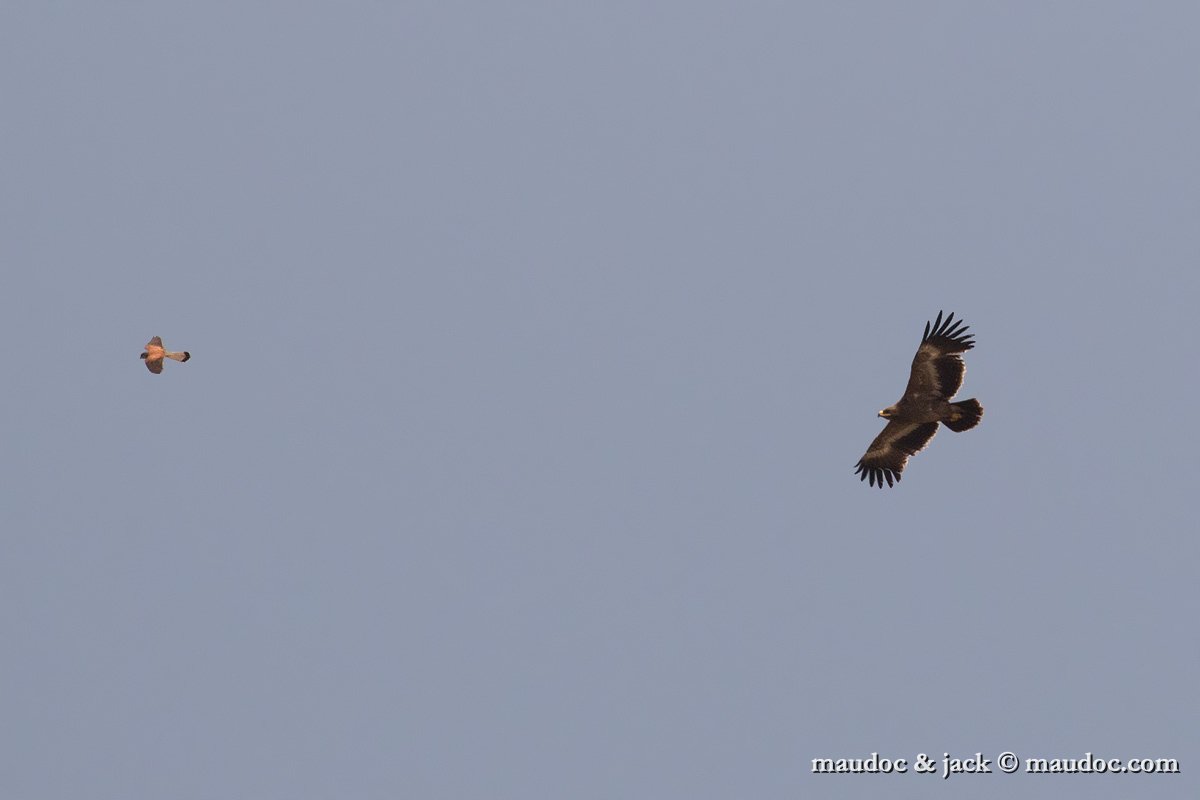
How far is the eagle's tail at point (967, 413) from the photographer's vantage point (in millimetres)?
46000

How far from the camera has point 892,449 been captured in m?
48.4

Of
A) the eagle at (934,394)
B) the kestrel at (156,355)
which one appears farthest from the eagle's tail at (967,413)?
the kestrel at (156,355)

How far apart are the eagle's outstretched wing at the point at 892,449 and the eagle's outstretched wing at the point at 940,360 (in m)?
1.44

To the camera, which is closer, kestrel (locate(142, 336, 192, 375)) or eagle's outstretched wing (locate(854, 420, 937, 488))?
kestrel (locate(142, 336, 192, 375))

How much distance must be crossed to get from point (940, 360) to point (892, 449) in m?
3.41

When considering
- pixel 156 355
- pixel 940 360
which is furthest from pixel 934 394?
pixel 156 355

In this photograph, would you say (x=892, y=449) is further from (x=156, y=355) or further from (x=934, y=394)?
(x=156, y=355)

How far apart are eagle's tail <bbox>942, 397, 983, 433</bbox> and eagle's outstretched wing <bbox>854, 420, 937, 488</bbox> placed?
1.11m

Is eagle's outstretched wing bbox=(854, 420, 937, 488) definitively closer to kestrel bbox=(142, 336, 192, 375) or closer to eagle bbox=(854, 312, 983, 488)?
eagle bbox=(854, 312, 983, 488)

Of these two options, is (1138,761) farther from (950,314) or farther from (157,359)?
(157,359)

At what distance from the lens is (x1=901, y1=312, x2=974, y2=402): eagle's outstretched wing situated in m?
45.8

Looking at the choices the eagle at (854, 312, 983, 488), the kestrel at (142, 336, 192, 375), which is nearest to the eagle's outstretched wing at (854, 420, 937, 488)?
the eagle at (854, 312, 983, 488)

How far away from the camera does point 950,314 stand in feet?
151

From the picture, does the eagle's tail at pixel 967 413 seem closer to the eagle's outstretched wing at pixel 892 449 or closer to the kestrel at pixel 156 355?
the eagle's outstretched wing at pixel 892 449
